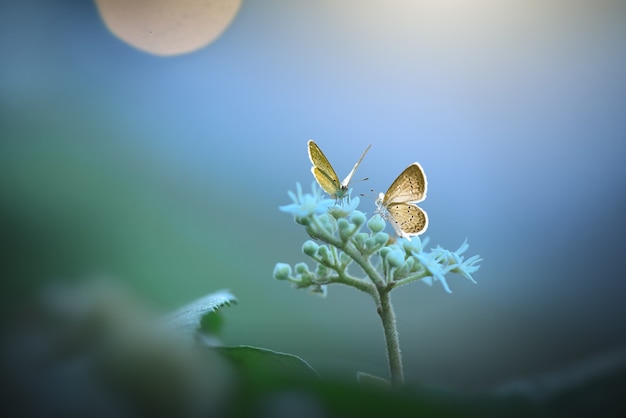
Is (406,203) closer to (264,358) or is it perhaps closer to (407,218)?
(407,218)

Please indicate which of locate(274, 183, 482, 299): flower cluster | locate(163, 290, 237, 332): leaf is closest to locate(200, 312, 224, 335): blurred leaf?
locate(163, 290, 237, 332): leaf

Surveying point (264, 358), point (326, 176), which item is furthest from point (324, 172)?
point (264, 358)

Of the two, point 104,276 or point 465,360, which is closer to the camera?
point 104,276

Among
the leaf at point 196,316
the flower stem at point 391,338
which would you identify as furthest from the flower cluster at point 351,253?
the leaf at point 196,316

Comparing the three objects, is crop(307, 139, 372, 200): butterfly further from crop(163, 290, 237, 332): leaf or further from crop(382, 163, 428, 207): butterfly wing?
crop(163, 290, 237, 332): leaf

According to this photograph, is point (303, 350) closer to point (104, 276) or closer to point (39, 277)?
point (104, 276)

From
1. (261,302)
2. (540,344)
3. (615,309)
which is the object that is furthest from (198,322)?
(615,309)

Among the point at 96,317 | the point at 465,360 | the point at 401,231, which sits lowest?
the point at 96,317

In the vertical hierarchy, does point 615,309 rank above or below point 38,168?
above
